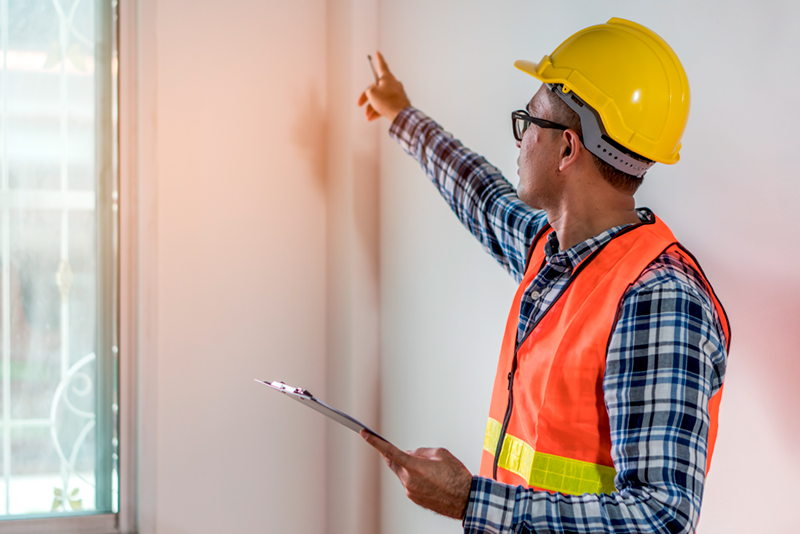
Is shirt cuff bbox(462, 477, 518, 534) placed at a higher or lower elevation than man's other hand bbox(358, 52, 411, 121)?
lower

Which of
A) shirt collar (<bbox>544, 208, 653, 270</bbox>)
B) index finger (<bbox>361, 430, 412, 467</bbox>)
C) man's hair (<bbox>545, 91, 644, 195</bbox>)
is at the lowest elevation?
index finger (<bbox>361, 430, 412, 467</bbox>)

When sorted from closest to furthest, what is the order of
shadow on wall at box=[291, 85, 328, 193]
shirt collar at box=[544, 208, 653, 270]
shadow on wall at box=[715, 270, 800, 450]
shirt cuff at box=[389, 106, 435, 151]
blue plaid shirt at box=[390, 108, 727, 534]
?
1. blue plaid shirt at box=[390, 108, 727, 534]
2. shadow on wall at box=[715, 270, 800, 450]
3. shirt collar at box=[544, 208, 653, 270]
4. shirt cuff at box=[389, 106, 435, 151]
5. shadow on wall at box=[291, 85, 328, 193]

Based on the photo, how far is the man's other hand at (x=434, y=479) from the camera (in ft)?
2.44

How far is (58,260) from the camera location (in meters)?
1.89

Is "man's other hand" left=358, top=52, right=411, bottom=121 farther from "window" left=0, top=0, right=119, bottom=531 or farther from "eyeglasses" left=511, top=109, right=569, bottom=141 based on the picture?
"window" left=0, top=0, right=119, bottom=531

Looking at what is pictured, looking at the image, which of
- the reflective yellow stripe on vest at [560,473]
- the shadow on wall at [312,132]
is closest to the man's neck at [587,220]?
the reflective yellow stripe on vest at [560,473]

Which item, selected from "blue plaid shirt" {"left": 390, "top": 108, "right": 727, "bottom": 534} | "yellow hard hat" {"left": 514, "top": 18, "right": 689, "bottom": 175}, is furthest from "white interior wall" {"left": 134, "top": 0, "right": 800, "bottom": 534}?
"blue plaid shirt" {"left": 390, "top": 108, "right": 727, "bottom": 534}

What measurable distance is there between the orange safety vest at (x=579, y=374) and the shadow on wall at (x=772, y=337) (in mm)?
71

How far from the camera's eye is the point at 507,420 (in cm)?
96

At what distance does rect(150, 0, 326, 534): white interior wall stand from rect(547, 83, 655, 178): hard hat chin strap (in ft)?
4.26

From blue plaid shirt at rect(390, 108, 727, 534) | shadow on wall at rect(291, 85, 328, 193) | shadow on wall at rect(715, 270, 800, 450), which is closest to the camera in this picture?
blue plaid shirt at rect(390, 108, 727, 534)

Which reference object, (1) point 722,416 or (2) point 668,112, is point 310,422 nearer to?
(1) point 722,416

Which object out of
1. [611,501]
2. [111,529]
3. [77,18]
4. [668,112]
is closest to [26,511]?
[111,529]

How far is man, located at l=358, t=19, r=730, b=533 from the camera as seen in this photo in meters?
0.70
